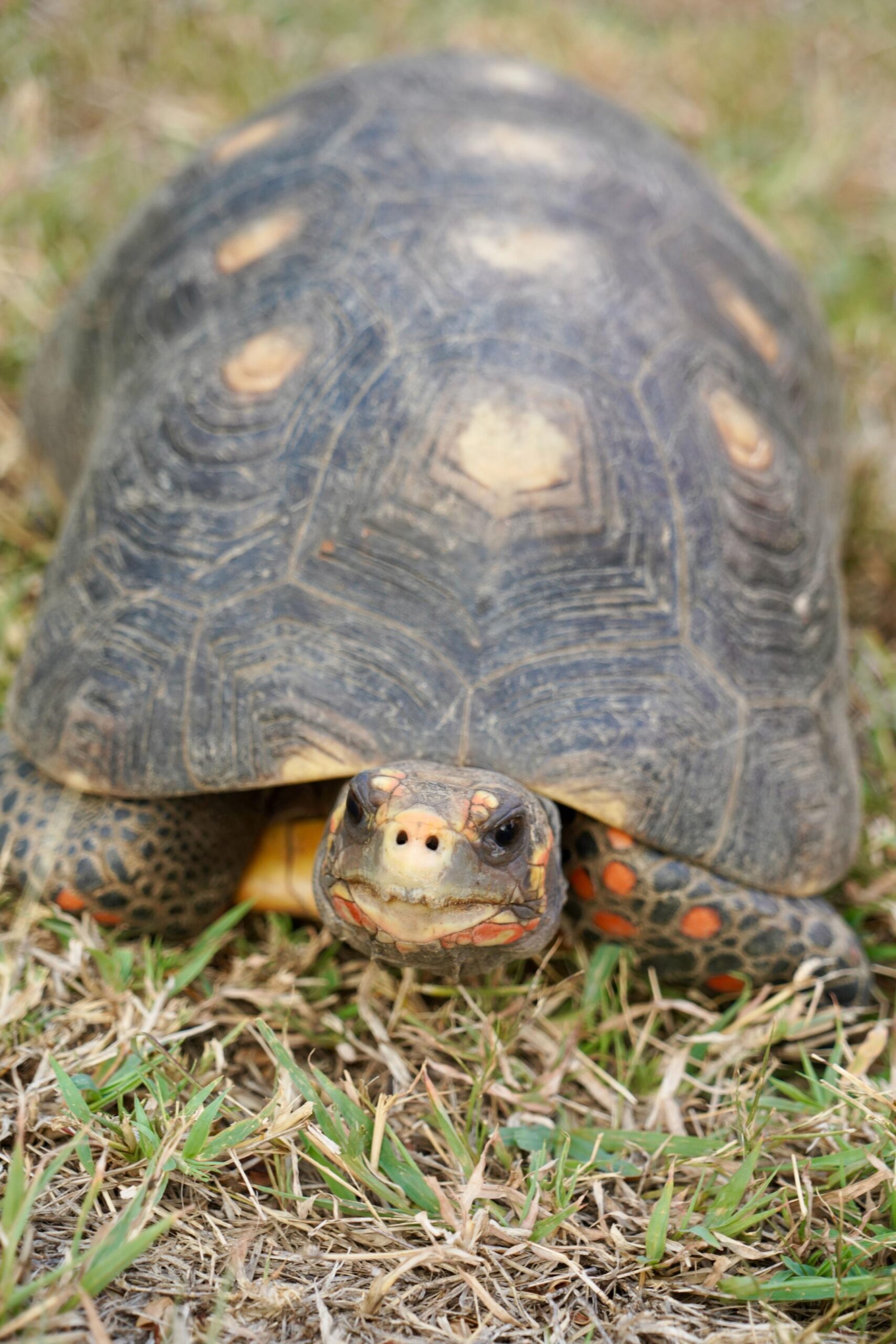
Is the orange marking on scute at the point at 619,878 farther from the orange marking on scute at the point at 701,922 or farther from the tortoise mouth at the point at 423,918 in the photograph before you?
the tortoise mouth at the point at 423,918

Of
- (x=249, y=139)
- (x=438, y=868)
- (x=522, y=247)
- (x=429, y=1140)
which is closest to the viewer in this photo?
(x=438, y=868)

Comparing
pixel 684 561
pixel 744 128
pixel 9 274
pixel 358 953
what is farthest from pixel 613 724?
pixel 744 128

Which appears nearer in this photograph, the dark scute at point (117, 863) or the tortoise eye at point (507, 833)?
the tortoise eye at point (507, 833)

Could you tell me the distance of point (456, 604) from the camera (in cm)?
253

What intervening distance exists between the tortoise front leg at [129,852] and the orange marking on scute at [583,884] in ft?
2.48

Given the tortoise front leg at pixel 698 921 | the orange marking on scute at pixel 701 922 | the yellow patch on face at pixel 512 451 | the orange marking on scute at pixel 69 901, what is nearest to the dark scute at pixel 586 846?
the tortoise front leg at pixel 698 921

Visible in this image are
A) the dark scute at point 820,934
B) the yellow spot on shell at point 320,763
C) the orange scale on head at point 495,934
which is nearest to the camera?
the orange scale on head at point 495,934

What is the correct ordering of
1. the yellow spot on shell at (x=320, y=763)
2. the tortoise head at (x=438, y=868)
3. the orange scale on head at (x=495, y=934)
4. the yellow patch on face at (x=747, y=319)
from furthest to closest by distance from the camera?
the yellow patch on face at (x=747, y=319) → the yellow spot on shell at (x=320, y=763) → the orange scale on head at (x=495, y=934) → the tortoise head at (x=438, y=868)

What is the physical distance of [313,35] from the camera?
19.9 ft

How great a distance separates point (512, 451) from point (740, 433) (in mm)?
666

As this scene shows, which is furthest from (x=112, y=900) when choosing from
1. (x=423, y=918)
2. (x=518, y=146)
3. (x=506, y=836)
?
(x=518, y=146)

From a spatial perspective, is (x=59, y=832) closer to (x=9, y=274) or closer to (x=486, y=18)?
(x=9, y=274)

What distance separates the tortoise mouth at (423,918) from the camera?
211cm

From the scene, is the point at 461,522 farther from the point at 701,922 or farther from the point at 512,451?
the point at 701,922
